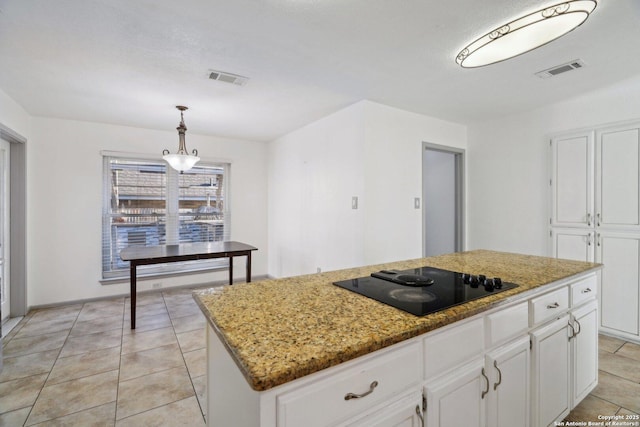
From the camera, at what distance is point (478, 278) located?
61.5 inches

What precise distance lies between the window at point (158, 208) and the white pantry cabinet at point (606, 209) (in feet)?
15.1

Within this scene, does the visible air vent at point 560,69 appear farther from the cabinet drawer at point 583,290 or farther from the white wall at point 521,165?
the cabinet drawer at point 583,290

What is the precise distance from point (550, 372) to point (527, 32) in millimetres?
1954

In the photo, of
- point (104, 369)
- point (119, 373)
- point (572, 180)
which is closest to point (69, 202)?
point (104, 369)

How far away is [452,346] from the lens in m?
1.18

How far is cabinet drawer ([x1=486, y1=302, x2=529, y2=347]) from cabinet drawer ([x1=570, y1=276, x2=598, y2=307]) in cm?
55

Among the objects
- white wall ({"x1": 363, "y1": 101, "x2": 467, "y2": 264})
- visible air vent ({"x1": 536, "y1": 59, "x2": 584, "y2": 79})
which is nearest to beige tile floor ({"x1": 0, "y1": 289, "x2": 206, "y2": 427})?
white wall ({"x1": 363, "y1": 101, "x2": 467, "y2": 264})

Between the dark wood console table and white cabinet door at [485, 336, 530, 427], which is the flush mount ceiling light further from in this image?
the dark wood console table

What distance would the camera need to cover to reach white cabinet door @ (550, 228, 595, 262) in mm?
3137

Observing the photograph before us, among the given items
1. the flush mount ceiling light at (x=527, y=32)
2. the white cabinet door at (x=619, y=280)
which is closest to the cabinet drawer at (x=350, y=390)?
the flush mount ceiling light at (x=527, y=32)

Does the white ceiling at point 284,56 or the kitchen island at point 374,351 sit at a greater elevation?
the white ceiling at point 284,56

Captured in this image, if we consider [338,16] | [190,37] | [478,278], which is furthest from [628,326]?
[190,37]

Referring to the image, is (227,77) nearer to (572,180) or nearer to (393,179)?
(393,179)

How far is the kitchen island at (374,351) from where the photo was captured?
0.83m
